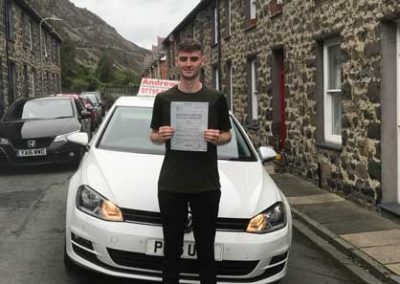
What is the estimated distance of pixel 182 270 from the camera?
4465mm

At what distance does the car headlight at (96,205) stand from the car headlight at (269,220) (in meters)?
0.99

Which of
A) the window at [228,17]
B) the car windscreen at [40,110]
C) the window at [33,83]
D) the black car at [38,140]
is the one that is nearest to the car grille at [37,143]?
the black car at [38,140]

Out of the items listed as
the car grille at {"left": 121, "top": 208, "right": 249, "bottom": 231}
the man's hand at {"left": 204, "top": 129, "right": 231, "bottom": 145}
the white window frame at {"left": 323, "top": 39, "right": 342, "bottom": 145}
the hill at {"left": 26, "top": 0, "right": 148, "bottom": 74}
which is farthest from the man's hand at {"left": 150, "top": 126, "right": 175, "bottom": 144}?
the hill at {"left": 26, "top": 0, "right": 148, "bottom": 74}

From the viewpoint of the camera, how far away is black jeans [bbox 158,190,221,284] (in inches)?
164

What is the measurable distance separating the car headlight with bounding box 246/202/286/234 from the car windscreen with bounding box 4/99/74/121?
354 inches

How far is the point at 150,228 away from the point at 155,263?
27cm

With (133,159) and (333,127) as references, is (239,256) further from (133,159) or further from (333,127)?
(333,127)

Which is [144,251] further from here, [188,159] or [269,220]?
[269,220]

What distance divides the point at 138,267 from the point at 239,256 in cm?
75

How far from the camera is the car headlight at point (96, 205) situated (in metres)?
4.52

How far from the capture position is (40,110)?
13.3 meters

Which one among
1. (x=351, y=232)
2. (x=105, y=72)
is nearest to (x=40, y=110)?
(x=351, y=232)

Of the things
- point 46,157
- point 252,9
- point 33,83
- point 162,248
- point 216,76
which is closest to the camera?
point 162,248

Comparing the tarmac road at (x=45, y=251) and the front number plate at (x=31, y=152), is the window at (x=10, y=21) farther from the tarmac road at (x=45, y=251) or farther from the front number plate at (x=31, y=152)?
the tarmac road at (x=45, y=251)
